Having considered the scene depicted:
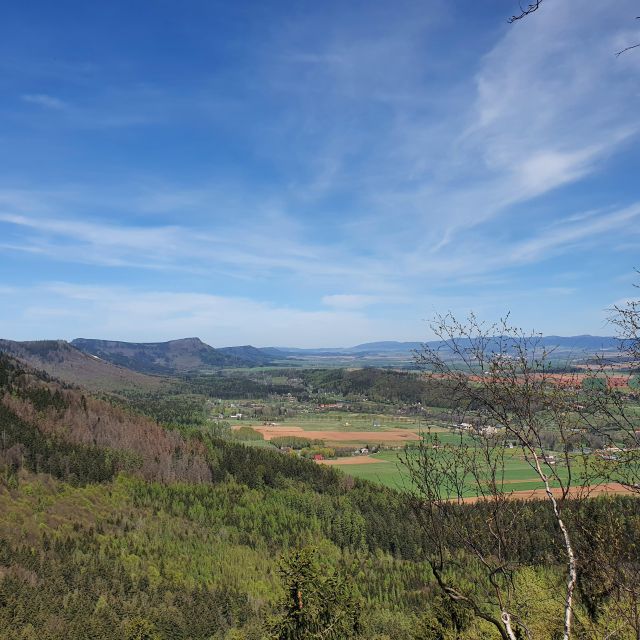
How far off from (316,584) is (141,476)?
142225 millimetres

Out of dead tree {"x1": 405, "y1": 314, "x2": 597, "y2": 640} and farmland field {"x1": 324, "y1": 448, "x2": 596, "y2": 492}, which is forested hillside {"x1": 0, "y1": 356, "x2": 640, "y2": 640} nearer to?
dead tree {"x1": 405, "y1": 314, "x2": 597, "y2": 640}

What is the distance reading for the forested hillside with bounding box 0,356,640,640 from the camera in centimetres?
4978

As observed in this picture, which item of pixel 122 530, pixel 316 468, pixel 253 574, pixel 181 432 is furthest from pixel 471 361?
pixel 181 432

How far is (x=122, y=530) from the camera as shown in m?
124

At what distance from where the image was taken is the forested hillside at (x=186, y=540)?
49781 mm

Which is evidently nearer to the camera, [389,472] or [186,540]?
[186,540]

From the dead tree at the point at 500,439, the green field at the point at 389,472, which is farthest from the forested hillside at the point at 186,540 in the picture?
the green field at the point at 389,472

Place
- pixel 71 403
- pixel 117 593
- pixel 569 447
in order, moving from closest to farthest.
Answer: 1. pixel 569 447
2. pixel 117 593
3. pixel 71 403

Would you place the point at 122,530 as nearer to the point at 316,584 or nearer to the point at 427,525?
the point at 316,584

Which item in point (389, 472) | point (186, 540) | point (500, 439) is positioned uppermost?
point (500, 439)

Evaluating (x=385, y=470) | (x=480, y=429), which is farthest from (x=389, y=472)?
(x=480, y=429)

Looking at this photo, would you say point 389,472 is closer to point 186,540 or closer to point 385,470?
point 385,470

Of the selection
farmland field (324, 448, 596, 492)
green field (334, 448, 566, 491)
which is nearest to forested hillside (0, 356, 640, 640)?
green field (334, 448, 566, 491)

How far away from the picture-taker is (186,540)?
12375cm
